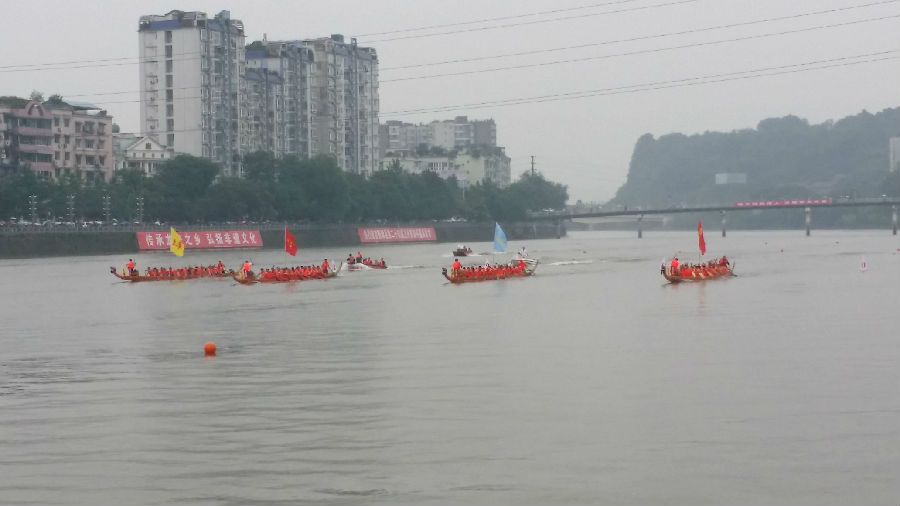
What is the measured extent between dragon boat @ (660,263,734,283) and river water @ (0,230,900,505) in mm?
18366

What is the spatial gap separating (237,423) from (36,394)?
8294 millimetres

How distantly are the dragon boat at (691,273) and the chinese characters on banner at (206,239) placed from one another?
81.1m

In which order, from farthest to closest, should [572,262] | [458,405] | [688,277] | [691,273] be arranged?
1. [572,262]
2. [691,273]
3. [688,277]
4. [458,405]

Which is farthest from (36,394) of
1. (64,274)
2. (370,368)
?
(64,274)

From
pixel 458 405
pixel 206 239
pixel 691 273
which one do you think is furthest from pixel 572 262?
pixel 458 405

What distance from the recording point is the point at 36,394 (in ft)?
118

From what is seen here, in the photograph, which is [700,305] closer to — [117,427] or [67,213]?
[117,427]

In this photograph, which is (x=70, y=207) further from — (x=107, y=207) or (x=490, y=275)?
(x=490, y=275)

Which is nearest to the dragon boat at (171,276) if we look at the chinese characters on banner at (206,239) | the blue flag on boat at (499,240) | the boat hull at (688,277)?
the boat hull at (688,277)

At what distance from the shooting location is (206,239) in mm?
166625

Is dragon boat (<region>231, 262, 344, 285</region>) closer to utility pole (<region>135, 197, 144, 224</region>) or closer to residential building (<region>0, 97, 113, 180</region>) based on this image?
utility pole (<region>135, 197, 144, 224</region>)

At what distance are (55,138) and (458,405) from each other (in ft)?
529

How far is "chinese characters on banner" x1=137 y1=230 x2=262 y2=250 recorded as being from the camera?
156m

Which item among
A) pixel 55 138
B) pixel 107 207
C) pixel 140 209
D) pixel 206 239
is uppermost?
pixel 55 138
